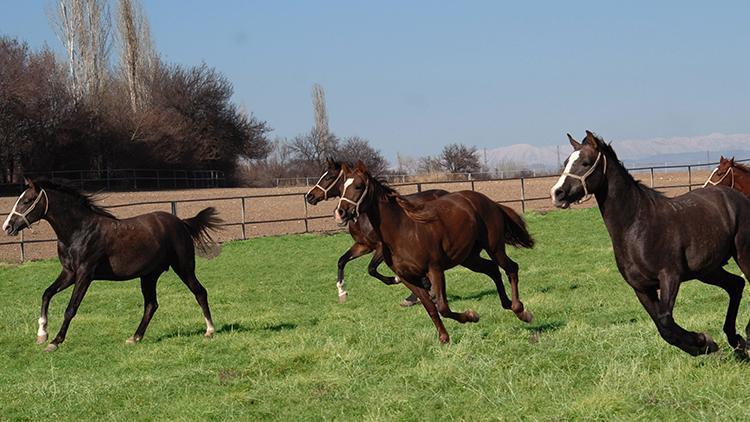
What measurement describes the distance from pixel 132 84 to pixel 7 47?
11.8 meters

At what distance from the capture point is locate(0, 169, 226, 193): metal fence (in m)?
47.3

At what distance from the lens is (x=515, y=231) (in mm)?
10758

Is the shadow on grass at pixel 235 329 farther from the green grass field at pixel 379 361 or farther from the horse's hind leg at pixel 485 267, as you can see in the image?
the horse's hind leg at pixel 485 267

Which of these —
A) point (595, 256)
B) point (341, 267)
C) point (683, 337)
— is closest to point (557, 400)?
point (683, 337)

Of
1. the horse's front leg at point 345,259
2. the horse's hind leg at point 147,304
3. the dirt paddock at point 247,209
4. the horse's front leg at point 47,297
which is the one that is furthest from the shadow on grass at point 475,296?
the dirt paddock at point 247,209

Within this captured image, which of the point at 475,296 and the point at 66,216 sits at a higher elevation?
the point at 66,216

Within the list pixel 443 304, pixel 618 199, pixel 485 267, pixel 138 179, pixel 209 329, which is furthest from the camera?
pixel 138 179

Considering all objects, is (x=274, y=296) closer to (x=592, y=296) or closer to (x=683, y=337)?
(x=592, y=296)

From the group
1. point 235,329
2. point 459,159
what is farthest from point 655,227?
point 459,159

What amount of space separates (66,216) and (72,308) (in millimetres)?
1115

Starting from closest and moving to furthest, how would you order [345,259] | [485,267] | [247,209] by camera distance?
[485,267] → [345,259] → [247,209]

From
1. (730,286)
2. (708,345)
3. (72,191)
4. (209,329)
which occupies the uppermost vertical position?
(72,191)

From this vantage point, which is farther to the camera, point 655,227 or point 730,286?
point 730,286

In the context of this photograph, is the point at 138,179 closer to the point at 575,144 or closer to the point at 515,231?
the point at 515,231
